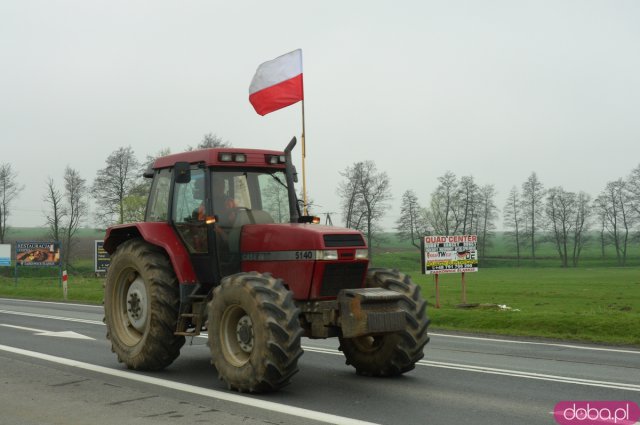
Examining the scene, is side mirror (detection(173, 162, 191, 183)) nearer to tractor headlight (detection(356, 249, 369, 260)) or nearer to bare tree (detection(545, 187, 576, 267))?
tractor headlight (detection(356, 249, 369, 260))

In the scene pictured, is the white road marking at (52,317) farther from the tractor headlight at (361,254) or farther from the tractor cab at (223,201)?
the tractor headlight at (361,254)

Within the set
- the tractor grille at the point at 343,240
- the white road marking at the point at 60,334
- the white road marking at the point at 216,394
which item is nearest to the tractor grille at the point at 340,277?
the tractor grille at the point at 343,240

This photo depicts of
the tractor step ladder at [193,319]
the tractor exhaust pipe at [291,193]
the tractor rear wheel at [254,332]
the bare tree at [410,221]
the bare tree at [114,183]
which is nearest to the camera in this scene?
the tractor rear wheel at [254,332]

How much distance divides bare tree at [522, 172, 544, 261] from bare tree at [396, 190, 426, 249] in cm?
2097

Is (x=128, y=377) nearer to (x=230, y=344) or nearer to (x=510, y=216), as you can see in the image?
(x=230, y=344)

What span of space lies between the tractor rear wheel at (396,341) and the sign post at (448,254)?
12.8m

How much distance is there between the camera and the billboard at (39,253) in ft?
132

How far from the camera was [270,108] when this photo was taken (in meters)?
12.4

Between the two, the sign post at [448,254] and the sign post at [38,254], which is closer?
the sign post at [448,254]

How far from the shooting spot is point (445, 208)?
8638cm

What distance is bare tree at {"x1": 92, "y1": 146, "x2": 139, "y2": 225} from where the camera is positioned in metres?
58.4

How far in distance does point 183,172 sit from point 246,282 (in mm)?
2011

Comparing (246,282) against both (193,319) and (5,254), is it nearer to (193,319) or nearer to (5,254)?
(193,319)

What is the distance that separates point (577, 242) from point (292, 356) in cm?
8992
